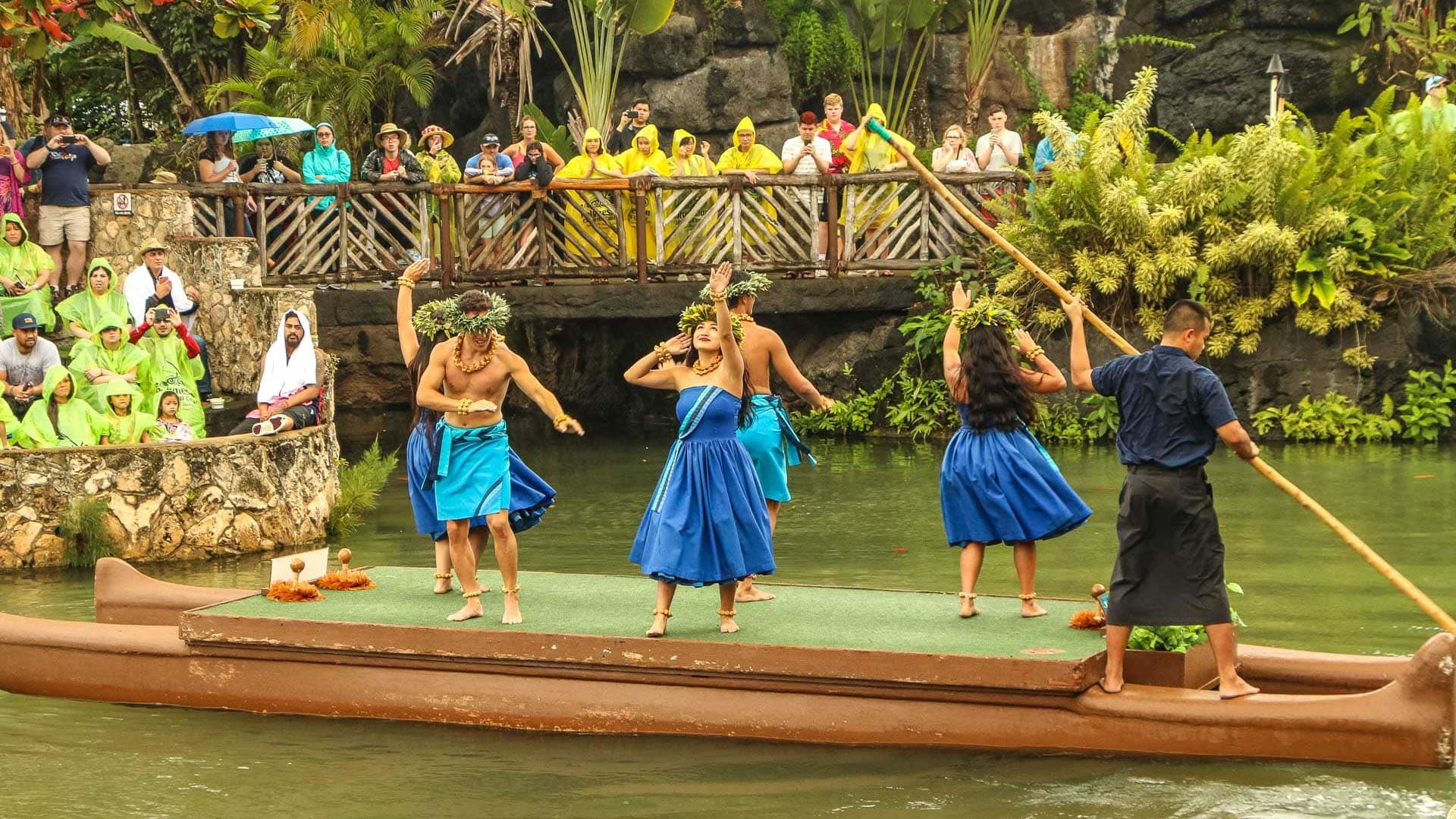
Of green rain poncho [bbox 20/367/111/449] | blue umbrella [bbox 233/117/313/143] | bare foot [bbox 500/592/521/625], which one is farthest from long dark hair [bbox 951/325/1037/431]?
blue umbrella [bbox 233/117/313/143]

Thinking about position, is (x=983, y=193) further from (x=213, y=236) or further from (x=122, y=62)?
(x=122, y=62)

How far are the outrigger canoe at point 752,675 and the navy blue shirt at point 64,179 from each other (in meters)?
7.53

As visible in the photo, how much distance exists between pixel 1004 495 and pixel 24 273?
385 inches

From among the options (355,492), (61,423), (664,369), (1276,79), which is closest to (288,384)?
(355,492)

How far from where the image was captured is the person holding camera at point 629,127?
56.0ft

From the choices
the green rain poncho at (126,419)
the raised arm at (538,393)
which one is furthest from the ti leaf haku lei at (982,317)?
the green rain poncho at (126,419)

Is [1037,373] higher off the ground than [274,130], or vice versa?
[274,130]

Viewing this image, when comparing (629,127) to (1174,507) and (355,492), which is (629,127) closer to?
(355,492)

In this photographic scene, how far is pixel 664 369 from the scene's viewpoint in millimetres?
8133

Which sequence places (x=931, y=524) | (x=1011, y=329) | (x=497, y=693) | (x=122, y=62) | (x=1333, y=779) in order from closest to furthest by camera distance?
(x=1333, y=779) → (x=497, y=693) → (x=1011, y=329) → (x=931, y=524) → (x=122, y=62)

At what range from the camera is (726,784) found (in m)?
7.02

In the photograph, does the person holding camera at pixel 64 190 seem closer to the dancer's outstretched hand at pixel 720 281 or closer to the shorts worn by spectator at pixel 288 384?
the shorts worn by spectator at pixel 288 384

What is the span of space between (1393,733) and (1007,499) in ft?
6.34

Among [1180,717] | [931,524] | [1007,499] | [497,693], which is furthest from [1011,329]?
[931,524]
